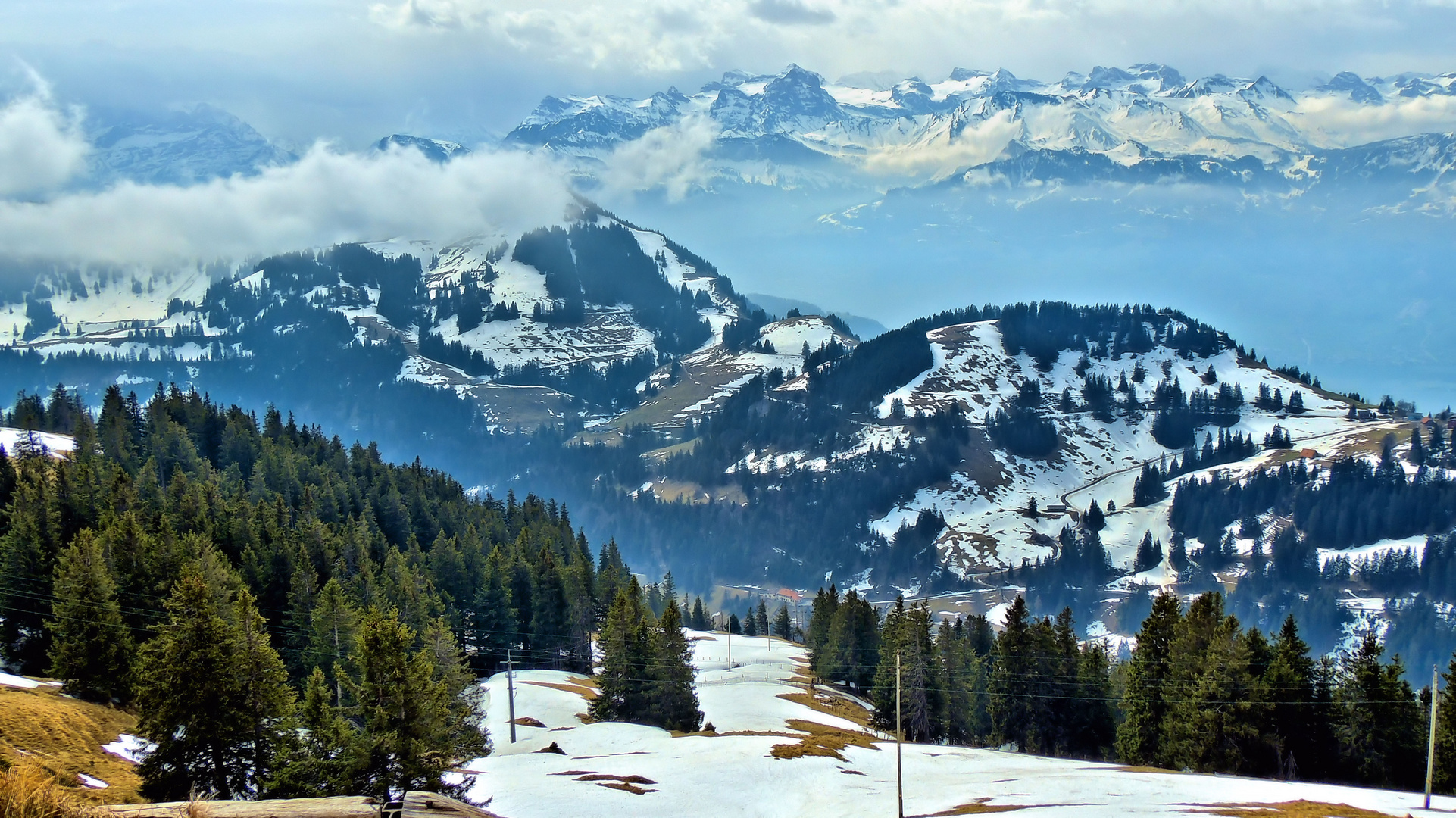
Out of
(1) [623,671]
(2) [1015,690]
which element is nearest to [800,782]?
(1) [623,671]

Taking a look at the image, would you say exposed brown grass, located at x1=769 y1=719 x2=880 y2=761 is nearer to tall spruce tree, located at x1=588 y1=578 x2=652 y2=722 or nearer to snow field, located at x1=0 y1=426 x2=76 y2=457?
tall spruce tree, located at x1=588 y1=578 x2=652 y2=722

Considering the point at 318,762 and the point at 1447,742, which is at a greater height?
the point at 318,762

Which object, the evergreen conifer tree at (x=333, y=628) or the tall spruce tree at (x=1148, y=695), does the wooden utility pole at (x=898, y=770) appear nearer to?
the tall spruce tree at (x=1148, y=695)

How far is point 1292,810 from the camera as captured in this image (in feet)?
150

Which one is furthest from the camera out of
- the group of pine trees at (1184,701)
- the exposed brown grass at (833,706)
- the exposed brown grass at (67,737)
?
the exposed brown grass at (833,706)

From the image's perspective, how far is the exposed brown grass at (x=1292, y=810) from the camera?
44.1m

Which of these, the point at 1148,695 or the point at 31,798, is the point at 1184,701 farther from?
the point at 31,798

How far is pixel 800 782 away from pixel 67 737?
130 ft

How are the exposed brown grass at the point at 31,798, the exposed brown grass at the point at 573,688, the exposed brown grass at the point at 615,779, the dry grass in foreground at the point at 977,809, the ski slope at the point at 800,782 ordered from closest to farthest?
the exposed brown grass at the point at 31,798, the dry grass in foreground at the point at 977,809, the ski slope at the point at 800,782, the exposed brown grass at the point at 615,779, the exposed brown grass at the point at 573,688

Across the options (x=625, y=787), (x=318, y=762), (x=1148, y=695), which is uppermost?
(x=318, y=762)

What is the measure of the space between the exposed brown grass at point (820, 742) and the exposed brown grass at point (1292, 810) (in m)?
24.7

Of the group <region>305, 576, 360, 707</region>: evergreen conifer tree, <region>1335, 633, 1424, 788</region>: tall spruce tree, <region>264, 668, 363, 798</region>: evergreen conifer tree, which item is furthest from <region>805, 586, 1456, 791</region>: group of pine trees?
<region>305, 576, 360, 707</region>: evergreen conifer tree

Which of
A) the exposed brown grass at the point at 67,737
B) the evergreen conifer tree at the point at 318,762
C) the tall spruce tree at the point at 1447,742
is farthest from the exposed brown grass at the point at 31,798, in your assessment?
the tall spruce tree at the point at 1447,742

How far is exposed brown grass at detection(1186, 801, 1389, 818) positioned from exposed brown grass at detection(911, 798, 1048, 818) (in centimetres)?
812
